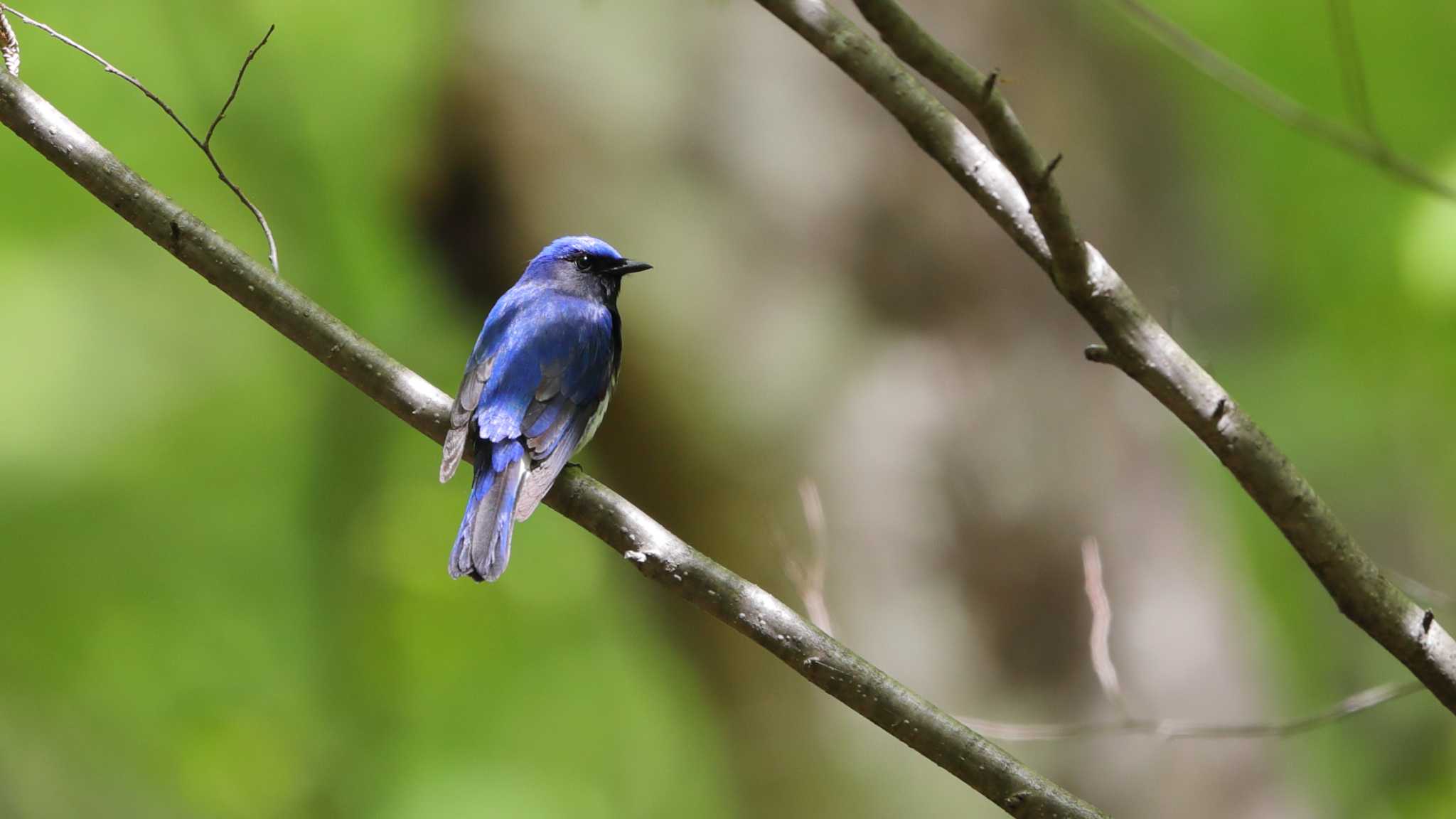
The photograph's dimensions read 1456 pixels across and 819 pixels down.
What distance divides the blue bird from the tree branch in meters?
1.27

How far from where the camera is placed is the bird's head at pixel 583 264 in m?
4.80

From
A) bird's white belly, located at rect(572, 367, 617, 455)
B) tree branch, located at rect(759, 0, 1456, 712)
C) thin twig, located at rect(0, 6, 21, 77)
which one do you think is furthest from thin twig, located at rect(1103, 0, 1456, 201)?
thin twig, located at rect(0, 6, 21, 77)

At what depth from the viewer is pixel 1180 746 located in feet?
16.6

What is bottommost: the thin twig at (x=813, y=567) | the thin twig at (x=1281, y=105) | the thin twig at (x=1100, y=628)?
the thin twig at (x=813, y=567)

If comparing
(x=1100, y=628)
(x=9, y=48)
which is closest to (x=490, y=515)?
(x=9, y=48)

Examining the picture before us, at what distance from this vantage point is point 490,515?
11.2ft

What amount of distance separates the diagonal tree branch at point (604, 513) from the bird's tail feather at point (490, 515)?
0.45 metres

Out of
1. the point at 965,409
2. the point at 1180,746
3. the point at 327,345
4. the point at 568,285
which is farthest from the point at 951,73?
the point at 1180,746

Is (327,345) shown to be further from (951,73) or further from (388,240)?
(388,240)

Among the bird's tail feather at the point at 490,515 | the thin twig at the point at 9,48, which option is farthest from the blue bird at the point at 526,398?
the thin twig at the point at 9,48

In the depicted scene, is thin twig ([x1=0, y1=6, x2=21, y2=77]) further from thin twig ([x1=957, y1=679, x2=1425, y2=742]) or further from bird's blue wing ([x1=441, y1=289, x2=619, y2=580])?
thin twig ([x1=957, y1=679, x2=1425, y2=742])

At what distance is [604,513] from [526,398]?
1.09 meters

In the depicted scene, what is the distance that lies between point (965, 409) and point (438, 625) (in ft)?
14.3

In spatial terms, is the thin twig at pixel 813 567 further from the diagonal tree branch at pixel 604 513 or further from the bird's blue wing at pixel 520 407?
the diagonal tree branch at pixel 604 513
